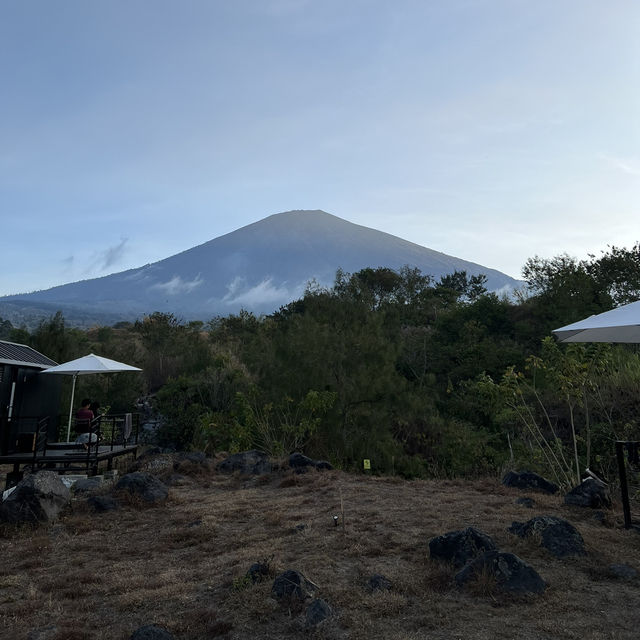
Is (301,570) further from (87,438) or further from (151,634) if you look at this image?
(87,438)

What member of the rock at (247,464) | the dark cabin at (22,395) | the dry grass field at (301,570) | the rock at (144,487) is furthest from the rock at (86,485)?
the dark cabin at (22,395)

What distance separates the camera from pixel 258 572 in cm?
415

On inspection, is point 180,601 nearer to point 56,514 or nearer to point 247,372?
point 56,514

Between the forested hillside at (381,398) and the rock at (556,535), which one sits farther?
the forested hillside at (381,398)

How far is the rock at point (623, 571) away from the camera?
3929mm

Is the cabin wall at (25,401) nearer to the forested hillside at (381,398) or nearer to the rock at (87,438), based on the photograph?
the rock at (87,438)

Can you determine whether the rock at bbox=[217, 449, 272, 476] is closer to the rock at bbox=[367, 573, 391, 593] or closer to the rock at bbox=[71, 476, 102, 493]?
the rock at bbox=[71, 476, 102, 493]

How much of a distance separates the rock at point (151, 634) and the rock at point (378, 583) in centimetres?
148

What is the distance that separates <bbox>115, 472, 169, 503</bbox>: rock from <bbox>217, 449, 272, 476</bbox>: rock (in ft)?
7.06

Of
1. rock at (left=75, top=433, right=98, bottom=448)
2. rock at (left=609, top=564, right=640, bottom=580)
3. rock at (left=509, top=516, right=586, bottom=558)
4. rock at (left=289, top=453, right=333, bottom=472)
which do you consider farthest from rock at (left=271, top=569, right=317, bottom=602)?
rock at (left=75, top=433, right=98, bottom=448)

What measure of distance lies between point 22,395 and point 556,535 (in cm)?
1206

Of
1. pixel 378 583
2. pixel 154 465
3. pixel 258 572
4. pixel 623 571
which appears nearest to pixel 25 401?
pixel 154 465

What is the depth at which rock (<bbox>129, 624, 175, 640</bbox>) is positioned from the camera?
3.18 meters

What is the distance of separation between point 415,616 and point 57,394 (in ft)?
44.2
